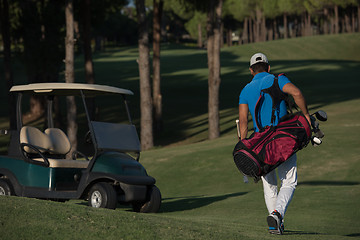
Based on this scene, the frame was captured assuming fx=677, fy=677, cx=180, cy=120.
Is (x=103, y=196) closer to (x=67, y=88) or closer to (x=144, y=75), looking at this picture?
(x=67, y=88)

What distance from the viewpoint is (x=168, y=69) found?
62.5 meters

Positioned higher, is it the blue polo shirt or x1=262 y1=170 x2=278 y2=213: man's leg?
the blue polo shirt

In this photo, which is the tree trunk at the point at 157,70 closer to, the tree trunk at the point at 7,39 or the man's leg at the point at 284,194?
the tree trunk at the point at 7,39

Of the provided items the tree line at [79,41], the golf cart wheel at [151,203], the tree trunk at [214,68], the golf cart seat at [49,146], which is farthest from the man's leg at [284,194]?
the tree trunk at [214,68]

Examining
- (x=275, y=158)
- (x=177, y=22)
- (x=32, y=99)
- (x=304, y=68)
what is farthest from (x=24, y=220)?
(x=177, y=22)

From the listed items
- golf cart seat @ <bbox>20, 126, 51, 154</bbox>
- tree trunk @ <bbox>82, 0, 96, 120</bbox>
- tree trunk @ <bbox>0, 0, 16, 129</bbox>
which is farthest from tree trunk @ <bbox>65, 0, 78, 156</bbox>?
golf cart seat @ <bbox>20, 126, 51, 154</bbox>

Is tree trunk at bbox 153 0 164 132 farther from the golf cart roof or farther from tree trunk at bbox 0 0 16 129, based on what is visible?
the golf cart roof

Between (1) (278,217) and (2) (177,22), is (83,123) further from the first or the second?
(2) (177,22)

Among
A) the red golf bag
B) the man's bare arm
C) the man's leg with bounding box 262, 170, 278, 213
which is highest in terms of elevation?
the man's bare arm

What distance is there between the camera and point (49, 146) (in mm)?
11055

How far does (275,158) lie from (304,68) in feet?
176

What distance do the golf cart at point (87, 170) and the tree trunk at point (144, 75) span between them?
1514 cm

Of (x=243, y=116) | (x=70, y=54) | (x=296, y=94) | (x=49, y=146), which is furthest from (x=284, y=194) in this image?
(x=70, y=54)

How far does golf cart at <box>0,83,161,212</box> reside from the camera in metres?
9.84
